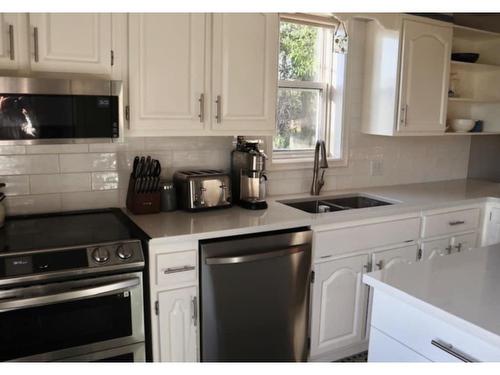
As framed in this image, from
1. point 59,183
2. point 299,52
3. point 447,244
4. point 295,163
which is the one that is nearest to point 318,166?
point 295,163

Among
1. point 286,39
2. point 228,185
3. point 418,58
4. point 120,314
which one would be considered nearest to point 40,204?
point 120,314

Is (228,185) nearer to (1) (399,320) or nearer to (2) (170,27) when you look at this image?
(2) (170,27)

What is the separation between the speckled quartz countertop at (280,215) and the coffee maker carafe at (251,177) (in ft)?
0.21

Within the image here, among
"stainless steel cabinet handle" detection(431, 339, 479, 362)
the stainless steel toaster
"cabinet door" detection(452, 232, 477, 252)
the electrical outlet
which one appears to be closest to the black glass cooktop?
the stainless steel toaster

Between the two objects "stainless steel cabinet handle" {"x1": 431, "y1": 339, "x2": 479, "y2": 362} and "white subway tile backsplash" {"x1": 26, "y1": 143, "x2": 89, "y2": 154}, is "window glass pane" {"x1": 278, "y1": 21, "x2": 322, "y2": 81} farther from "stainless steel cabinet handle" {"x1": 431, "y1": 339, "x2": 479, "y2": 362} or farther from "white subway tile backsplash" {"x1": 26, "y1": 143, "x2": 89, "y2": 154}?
"stainless steel cabinet handle" {"x1": 431, "y1": 339, "x2": 479, "y2": 362}

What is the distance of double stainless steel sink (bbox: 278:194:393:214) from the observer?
2944 millimetres

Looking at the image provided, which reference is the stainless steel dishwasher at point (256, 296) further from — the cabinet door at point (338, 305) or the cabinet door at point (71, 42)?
the cabinet door at point (71, 42)

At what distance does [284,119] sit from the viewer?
3.15 m

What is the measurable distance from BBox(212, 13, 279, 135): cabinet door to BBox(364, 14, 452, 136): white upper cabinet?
960mm

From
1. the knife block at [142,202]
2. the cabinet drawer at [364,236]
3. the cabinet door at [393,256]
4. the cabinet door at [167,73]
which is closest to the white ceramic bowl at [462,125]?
the cabinet drawer at [364,236]

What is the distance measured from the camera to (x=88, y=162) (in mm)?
2414

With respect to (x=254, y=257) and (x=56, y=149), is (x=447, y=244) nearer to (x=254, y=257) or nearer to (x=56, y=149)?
(x=254, y=257)

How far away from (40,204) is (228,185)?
985mm

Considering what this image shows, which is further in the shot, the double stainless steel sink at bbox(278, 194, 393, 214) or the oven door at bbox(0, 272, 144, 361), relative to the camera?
the double stainless steel sink at bbox(278, 194, 393, 214)
